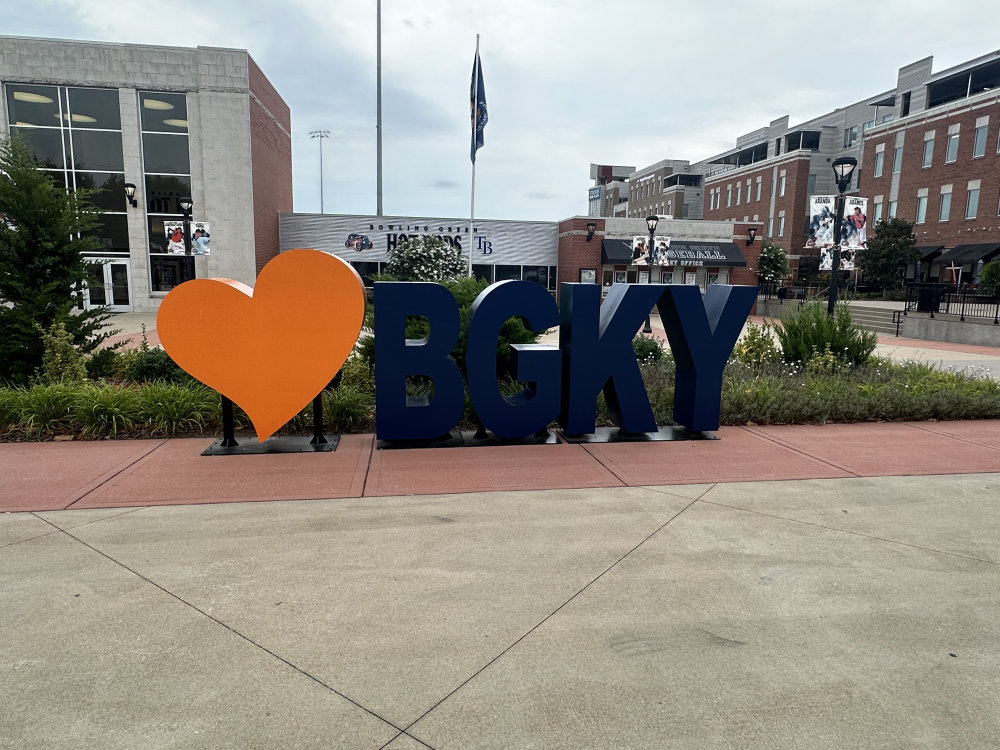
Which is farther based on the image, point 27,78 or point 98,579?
point 27,78

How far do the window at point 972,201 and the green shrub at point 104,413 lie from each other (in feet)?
139

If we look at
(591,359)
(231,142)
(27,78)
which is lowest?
(591,359)

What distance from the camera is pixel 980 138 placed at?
116 ft

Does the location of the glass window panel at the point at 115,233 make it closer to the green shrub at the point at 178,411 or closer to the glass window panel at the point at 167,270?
the glass window panel at the point at 167,270

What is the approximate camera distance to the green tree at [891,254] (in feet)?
122

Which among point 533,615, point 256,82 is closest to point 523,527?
point 533,615

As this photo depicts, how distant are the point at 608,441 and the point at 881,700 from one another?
4587 mm

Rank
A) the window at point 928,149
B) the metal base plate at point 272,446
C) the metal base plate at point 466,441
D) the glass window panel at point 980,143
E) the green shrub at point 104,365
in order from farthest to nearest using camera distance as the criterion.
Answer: the window at point 928,149 → the glass window panel at point 980,143 → the green shrub at point 104,365 → the metal base plate at point 466,441 → the metal base plate at point 272,446

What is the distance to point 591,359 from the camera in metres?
7.24

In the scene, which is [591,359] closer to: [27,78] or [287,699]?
[287,699]

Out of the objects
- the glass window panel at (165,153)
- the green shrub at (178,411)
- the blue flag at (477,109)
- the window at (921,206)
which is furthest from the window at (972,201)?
the green shrub at (178,411)

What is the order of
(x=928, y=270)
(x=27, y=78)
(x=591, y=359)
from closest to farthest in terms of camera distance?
(x=591, y=359), (x=27, y=78), (x=928, y=270)

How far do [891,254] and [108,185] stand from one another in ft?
134

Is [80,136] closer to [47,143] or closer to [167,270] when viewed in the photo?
[47,143]
